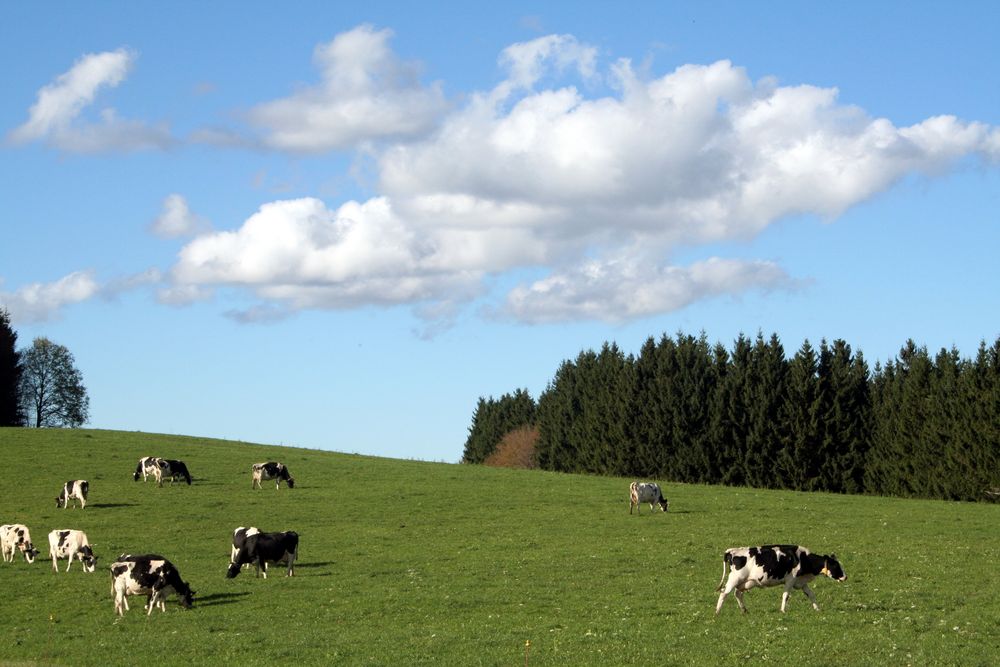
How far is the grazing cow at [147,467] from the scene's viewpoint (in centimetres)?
5616

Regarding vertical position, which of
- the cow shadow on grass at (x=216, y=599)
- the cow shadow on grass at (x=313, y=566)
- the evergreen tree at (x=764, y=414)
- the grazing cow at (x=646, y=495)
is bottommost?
the cow shadow on grass at (x=216, y=599)

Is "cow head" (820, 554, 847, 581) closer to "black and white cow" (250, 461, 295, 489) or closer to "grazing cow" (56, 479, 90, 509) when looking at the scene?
"grazing cow" (56, 479, 90, 509)

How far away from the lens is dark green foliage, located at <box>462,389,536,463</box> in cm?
15488

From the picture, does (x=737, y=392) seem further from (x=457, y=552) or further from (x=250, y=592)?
(x=250, y=592)

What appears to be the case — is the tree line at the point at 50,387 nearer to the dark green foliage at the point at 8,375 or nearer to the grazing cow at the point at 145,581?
the dark green foliage at the point at 8,375

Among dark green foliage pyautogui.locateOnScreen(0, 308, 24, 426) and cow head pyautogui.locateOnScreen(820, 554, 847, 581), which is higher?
dark green foliage pyautogui.locateOnScreen(0, 308, 24, 426)

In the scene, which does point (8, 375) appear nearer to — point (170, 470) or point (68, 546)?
point (170, 470)

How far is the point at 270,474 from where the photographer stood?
56469mm

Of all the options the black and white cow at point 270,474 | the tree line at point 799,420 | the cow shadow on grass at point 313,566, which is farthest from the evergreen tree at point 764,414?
the cow shadow on grass at point 313,566

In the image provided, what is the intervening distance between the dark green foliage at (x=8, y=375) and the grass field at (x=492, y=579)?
5137 cm

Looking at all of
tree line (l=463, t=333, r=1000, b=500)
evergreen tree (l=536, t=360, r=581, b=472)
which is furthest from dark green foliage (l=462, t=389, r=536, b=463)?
tree line (l=463, t=333, r=1000, b=500)

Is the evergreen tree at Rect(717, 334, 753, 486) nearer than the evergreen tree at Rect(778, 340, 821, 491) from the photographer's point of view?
No

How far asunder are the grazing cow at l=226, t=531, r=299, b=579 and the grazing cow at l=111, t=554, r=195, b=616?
4296 millimetres

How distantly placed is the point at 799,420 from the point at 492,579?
59.0 m
